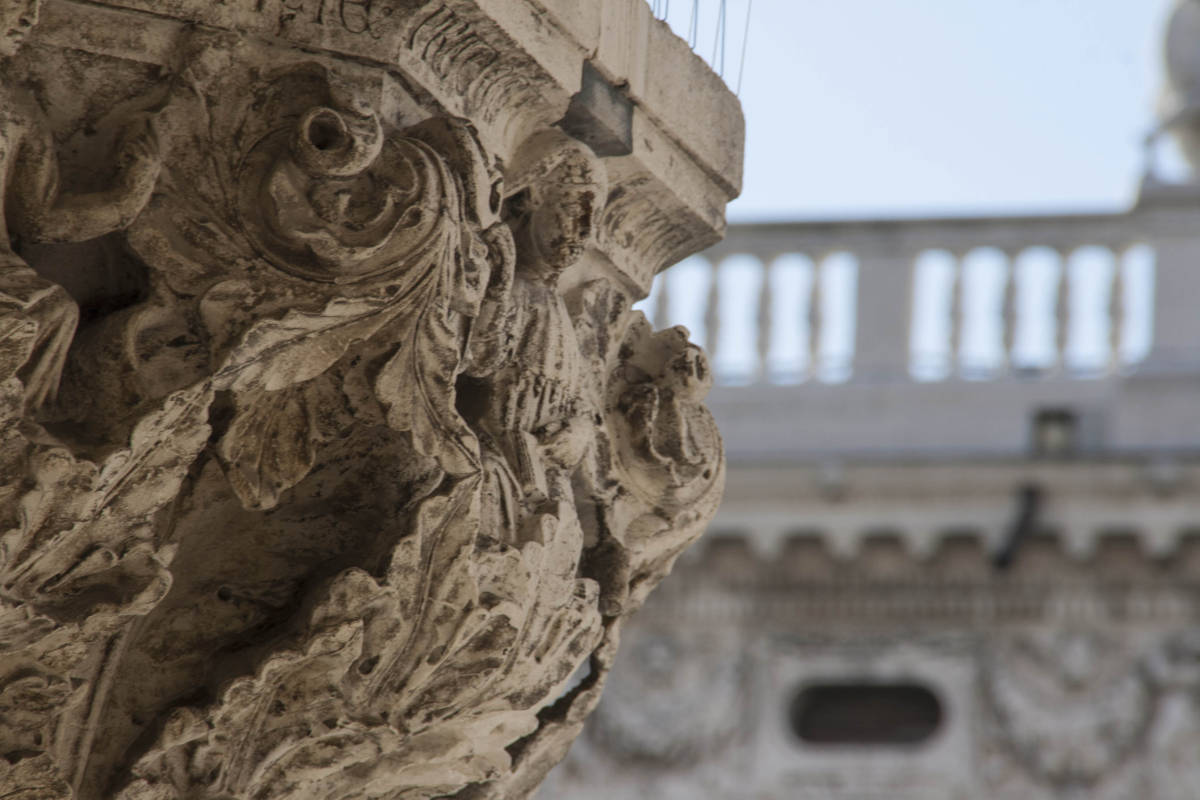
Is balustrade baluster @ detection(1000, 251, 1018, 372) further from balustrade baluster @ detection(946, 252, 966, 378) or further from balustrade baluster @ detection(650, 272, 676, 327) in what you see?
balustrade baluster @ detection(650, 272, 676, 327)

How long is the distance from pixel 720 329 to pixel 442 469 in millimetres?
5445

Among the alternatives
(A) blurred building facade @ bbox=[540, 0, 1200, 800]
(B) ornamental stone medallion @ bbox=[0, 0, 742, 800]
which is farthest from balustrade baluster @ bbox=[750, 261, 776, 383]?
(B) ornamental stone medallion @ bbox=[0, 0, 742, 800]

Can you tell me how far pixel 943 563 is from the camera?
21.0ft

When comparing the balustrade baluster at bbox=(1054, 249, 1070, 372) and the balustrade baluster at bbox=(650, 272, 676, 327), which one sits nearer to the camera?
the balustrade baluster at bbox=(1054, 249, 1070, 372)

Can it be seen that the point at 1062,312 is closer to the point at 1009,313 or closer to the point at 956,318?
the point at 1009,313

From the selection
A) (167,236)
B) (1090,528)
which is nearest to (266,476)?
(167,236)

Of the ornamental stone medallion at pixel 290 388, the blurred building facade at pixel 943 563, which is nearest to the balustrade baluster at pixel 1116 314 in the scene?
the blurred building facade at pixel 943 563

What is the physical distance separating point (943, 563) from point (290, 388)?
17.0 feet

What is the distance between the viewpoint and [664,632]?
21.4ft

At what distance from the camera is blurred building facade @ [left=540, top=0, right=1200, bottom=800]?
6234 mm

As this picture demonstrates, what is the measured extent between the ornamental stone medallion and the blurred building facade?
4.87 metres

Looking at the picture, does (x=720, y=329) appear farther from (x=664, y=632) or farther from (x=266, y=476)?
(x=266, y=476)

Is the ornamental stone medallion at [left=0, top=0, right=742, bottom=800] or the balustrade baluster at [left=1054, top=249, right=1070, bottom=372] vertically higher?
the balustrade baluster at [left=1054, top=249, right=1070, bottom=372]

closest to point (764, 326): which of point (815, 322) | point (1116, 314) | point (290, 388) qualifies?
point (815, 322)
